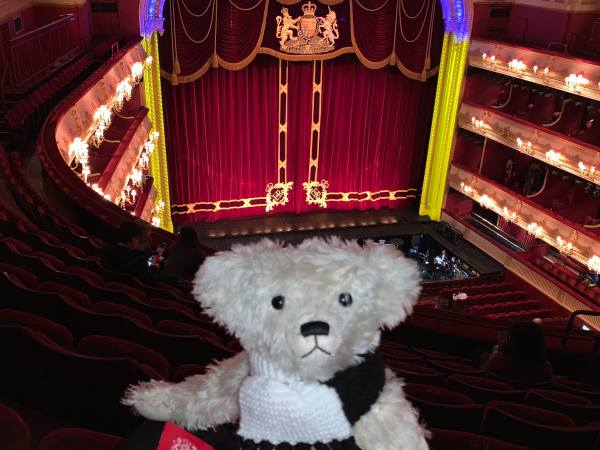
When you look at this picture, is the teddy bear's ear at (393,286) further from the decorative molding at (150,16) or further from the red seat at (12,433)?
the decorative molding at (150,16)

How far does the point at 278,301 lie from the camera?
4.43 feet

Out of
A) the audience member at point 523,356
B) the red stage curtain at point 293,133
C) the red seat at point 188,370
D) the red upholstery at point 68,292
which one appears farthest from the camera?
the red stage curtain at point 293,133

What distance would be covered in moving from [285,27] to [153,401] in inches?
361

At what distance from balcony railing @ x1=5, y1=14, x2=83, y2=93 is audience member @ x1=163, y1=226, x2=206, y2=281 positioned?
10.6 ft

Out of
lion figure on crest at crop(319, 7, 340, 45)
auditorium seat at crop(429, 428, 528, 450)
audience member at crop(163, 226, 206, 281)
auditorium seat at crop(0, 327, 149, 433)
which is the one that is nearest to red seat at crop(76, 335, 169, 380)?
auditorium seat at crop(0, 327, 149, 433)

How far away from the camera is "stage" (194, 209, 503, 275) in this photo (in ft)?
35.1

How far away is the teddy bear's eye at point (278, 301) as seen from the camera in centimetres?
135

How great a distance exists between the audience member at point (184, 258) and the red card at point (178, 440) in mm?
2783

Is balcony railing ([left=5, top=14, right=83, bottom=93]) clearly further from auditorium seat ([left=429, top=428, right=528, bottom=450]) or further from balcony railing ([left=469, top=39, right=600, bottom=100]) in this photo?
balcony railing ([left=469, top=39, right=600, bottom=100])

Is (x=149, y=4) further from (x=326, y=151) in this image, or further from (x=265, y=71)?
(x=326, y=151)

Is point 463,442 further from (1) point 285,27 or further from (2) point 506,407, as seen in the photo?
(1) point 285,27

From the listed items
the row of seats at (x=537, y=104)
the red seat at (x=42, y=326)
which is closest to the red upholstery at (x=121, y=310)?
the red seat at (x=42, y=326)

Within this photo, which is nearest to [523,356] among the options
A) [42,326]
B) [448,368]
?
[448,368]

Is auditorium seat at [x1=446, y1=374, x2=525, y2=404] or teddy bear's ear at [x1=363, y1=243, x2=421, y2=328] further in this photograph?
auditorium seat at [x1=446, y1=374, x2=525, y2=404]
